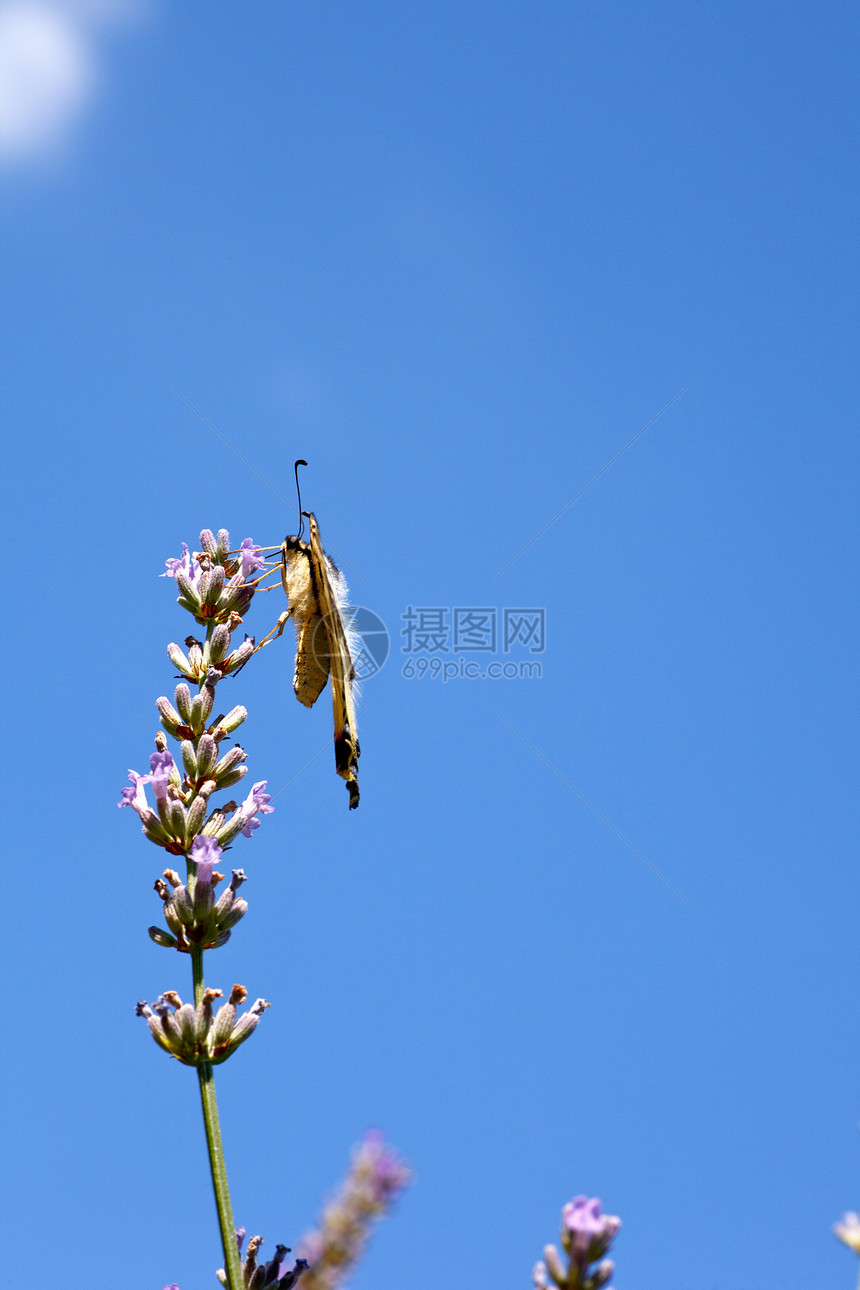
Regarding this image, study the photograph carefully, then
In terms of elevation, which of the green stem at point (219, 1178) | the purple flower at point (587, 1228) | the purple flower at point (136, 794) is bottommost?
the green stem at point (219, 1178)

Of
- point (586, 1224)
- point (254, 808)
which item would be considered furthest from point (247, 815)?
point (586, 1224)

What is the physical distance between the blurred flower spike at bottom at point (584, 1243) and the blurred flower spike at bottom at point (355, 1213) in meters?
0.46

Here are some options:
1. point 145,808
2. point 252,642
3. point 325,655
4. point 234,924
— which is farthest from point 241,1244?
point 325,655

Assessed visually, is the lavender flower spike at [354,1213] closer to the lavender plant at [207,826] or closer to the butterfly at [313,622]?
the lavender plant at [207,826]

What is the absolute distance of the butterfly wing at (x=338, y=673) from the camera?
5.01m

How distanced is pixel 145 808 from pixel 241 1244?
5.53ft

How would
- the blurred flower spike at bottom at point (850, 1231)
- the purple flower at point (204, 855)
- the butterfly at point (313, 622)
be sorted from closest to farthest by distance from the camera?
the blurred flower spike at bottom at point (850, 1231)
the purple flower at point (204, 855)
the butterfly at point (313, 622)

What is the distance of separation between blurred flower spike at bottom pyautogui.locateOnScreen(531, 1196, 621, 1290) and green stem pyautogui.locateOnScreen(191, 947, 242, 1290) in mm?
1327

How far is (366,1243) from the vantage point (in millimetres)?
1846

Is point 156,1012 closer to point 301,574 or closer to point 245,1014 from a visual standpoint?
point 245,1014

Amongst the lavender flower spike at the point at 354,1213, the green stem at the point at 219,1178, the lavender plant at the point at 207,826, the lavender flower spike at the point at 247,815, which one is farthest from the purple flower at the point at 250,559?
the lavender flower spike at the point at 354,1213

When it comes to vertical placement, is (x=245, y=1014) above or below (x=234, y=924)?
below

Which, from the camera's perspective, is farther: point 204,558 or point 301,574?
point 301,574

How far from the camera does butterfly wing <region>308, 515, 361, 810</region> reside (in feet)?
16.4
